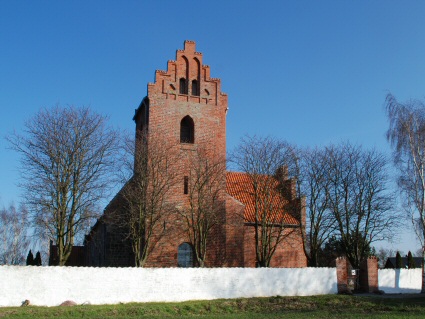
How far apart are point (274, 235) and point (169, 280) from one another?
10.2 metres

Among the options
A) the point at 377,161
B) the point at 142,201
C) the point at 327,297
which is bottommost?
the point at 327,297

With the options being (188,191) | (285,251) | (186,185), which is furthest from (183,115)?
(285,251)

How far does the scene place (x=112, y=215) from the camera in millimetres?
28703

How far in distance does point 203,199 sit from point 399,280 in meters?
14.3

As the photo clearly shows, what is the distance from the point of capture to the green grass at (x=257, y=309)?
1917 centimetres

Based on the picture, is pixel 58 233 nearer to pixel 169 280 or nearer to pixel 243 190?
pixel 169 280

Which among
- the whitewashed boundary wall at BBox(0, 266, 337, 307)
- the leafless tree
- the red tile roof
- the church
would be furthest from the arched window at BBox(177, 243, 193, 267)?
the whitewashed boundary wall at BBox(0, 266, 337, 307)

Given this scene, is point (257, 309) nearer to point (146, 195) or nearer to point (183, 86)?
point (146, 195)

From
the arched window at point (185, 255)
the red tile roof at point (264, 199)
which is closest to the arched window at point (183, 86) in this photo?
the red tile roof at point (264, 199)

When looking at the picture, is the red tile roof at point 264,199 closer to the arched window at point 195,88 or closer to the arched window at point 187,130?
the arched window at point 187,130

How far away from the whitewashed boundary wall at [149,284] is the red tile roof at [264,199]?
4.62 meters

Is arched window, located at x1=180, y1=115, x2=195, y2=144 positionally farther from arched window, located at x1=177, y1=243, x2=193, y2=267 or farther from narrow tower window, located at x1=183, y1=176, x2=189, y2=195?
arched window, located at x1=177, y1=243, x2=193, y2=267

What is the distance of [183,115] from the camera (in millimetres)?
32312

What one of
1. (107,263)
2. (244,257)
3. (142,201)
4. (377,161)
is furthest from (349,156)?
(107,263)
